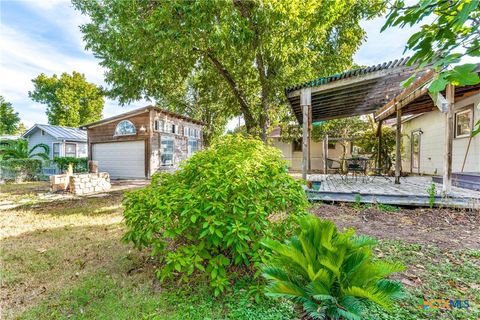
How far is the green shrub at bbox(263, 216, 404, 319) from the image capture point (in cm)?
195

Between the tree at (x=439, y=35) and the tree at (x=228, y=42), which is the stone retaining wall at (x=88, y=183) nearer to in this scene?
the tree at (x=228, y=42)

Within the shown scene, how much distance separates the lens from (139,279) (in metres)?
2.91

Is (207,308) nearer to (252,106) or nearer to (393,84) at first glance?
(393,84)

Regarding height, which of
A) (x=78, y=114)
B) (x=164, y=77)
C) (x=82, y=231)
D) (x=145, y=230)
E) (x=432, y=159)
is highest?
(x=78, y=114)

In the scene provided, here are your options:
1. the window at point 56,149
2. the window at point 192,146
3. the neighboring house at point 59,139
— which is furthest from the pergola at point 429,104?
the window at point 56,149

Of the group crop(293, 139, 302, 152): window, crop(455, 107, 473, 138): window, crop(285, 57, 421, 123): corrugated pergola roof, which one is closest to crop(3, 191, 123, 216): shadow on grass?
crop(285, 57, 421, 123): corrugated pergola roof

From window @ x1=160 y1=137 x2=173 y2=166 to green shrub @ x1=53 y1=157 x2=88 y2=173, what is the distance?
18.8ft

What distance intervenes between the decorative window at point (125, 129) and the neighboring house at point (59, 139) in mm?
7901

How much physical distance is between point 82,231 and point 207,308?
376 cm

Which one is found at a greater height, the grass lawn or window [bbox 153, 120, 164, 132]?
window [bbox 153, 120, 164, 132]

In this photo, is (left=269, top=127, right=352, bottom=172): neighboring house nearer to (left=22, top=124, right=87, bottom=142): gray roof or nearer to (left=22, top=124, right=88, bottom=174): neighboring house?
(left=22, top=124, right=87, bottom=142): gray roof

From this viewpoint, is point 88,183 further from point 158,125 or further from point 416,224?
point 416,224

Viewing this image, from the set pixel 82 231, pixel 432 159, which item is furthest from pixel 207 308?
pixel 432 159

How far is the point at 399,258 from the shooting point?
3217mm
